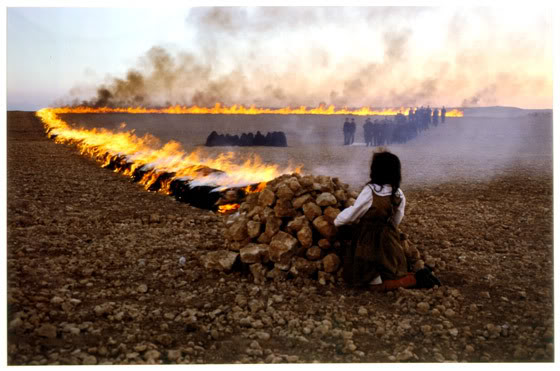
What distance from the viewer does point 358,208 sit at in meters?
5.19

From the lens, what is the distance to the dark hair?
507 cm

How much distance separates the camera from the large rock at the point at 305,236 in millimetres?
Result: 5672

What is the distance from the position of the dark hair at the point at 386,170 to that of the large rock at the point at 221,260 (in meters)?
1.90

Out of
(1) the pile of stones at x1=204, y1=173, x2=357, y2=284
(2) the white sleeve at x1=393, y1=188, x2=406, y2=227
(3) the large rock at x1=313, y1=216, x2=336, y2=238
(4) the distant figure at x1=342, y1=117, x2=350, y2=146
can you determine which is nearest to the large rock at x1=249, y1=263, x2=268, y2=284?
(1) the pile of stones at x1=204, y1=173, x2=357, y2=284

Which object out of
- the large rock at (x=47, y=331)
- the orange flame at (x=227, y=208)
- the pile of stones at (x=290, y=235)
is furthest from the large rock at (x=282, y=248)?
the orange flame at (x=227, y=208)

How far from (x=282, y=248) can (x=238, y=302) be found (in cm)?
92

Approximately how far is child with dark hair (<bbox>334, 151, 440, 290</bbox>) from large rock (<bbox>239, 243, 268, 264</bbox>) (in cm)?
96

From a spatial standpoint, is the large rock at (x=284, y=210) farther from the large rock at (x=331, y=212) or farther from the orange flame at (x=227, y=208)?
the orange flame at (x=227, y=208)

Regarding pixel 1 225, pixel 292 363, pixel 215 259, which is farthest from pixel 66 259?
pixel 292 363

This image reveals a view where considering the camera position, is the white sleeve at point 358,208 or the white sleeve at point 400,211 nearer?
the white sleeve at point 358,208

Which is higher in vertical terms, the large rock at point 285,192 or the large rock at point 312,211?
the large rock at point 285,192

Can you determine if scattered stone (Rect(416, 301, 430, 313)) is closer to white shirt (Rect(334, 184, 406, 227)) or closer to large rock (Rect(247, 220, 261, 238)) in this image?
white shirt (Rect(334, 184, 406, 227))

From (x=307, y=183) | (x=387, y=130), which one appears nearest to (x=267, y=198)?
(x=307, y=183)

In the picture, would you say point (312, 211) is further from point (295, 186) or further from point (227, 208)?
point (227, 208)
